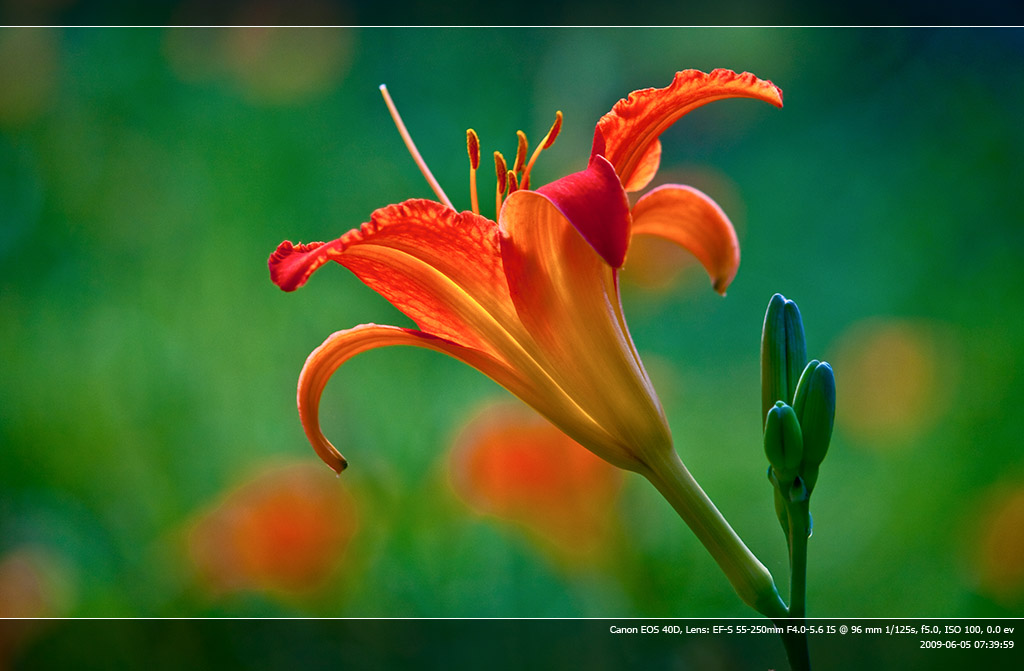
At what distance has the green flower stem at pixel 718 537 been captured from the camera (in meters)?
0.39

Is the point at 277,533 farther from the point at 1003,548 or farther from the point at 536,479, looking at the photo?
the point at 1003,548

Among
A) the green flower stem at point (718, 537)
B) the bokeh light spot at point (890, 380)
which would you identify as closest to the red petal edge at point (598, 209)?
the green flower stem at point (718, 537)

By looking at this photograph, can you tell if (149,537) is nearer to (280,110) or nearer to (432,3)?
(280,110)

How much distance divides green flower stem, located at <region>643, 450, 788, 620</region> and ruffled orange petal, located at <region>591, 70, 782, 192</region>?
0.18 m

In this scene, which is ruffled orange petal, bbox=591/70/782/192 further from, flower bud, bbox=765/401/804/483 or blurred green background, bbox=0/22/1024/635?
blurred green background, bbox=0/22/1024/635

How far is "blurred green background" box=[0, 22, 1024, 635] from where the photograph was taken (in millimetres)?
903

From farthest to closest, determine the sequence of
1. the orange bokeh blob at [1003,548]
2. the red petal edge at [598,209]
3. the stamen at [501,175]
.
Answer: the orange bokeh blob at [1003,548]
the stamen at [501,175]
the red petal edge at [598,209]

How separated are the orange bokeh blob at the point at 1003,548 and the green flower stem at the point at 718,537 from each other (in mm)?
642
